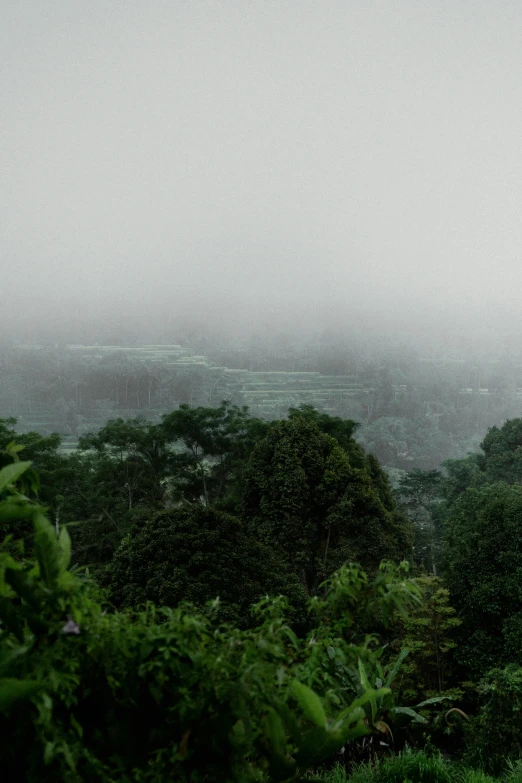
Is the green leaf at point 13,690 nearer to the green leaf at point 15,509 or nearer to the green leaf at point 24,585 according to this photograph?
the green leaf at point 24,585

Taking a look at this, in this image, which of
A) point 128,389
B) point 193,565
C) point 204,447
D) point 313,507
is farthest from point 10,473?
point 128,389

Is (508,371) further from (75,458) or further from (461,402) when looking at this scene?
(75,458)

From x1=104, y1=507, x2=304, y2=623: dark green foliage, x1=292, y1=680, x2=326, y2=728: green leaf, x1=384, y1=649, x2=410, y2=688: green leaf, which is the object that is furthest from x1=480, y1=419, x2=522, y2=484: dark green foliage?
x1=292, y1=680, x2=326, y2=728: green leaf

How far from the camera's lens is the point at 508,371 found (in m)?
138

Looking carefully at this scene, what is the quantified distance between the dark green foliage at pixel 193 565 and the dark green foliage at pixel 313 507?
2.64 meters

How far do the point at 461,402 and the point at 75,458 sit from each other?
103696 mm

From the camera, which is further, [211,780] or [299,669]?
[299,669]

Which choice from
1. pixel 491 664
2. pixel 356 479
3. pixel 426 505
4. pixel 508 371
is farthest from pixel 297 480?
pixel 508 371

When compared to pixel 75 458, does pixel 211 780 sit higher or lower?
higher

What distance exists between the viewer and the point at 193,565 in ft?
30.9

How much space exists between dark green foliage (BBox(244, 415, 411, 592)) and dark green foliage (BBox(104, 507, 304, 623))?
8.65 feet

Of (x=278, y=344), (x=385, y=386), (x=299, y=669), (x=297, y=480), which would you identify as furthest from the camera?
(x=278, y=344)

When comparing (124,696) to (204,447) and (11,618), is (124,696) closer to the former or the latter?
(11,618)

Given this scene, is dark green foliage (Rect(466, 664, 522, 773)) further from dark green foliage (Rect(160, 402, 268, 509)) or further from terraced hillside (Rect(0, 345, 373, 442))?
terraced hillside (Rect(0, 345, 373, 442))
